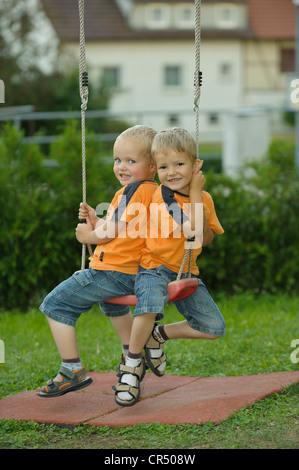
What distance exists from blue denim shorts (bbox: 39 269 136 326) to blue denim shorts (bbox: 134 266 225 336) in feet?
0.36

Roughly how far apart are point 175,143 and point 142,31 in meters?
31.8

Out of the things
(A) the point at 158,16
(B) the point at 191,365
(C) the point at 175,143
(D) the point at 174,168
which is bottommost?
(B) the point at 191,365

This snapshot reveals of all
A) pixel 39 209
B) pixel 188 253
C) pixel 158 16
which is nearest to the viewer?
pixel 188 253

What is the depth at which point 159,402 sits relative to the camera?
404 cm

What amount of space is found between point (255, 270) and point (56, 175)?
213 cm

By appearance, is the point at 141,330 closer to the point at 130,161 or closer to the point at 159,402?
the point at 159,402

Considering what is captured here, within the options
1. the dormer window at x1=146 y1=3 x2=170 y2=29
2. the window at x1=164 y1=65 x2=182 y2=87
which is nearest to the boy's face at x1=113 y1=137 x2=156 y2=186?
the window at x1=164 y1=65 x2=182 y2=87

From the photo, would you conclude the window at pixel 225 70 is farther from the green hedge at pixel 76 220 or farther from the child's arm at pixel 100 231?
the child's arm at pixel 100 231

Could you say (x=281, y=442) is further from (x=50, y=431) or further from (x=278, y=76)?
(x=278, y=76)

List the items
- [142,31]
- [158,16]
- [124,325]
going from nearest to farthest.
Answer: [124,325] → [142,31] → [158,16]

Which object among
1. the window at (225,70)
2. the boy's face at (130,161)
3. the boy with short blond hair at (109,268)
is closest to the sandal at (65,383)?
Answer: the boy with short blond hair at (109,268)

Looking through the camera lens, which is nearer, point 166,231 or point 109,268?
point 166,231

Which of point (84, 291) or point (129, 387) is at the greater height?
point (84, 291)

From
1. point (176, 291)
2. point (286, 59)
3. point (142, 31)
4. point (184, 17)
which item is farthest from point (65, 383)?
point (286, 59)
